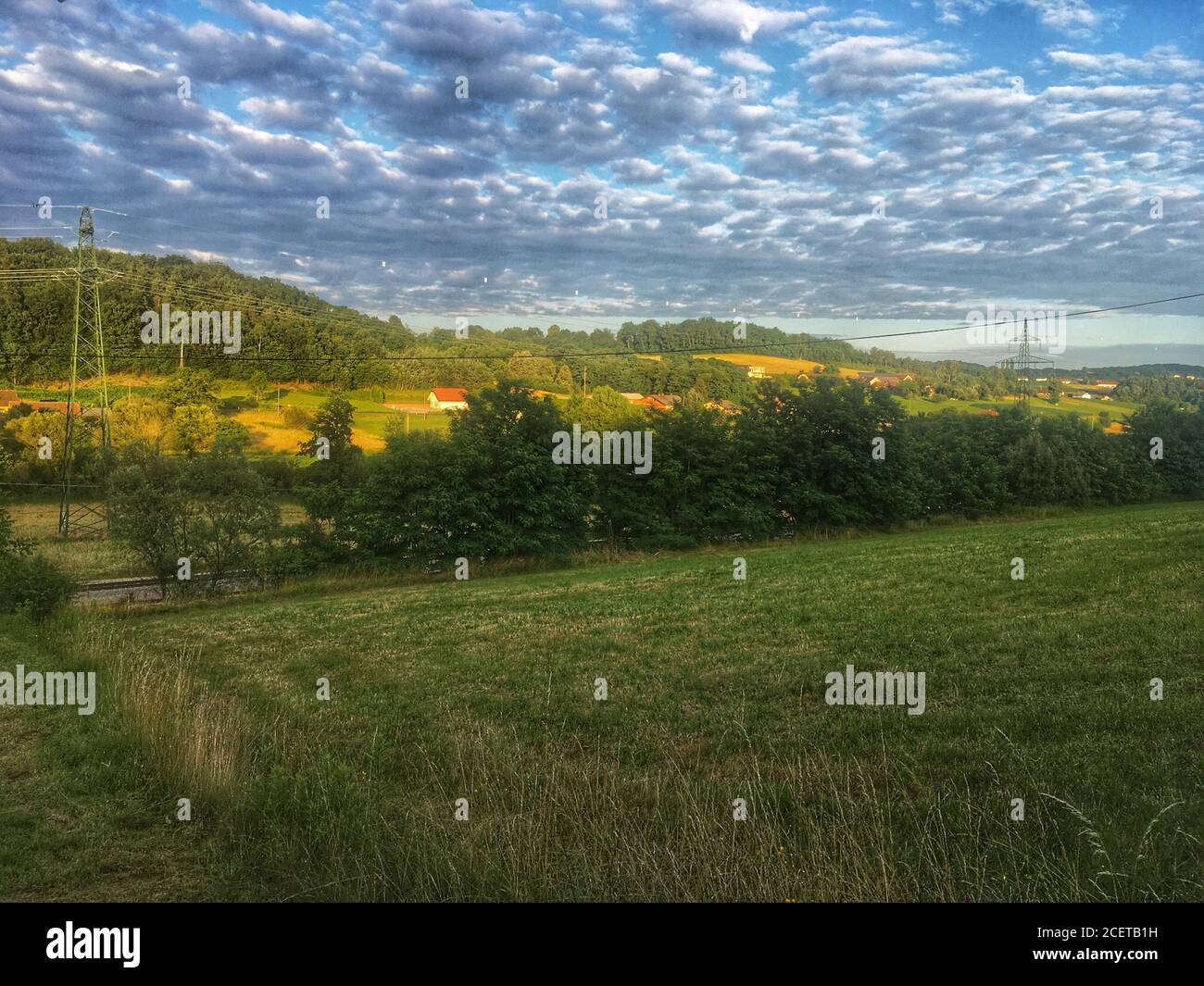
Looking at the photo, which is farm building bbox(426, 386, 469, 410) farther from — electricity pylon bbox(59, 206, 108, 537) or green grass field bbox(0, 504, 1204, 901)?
green grass field bbox(0, 504, 1204, 901)

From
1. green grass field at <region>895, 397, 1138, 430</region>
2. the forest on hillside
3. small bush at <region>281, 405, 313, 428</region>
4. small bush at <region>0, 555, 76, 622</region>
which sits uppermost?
the forest on hillside

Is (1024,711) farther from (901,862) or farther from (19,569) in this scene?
(19,569)

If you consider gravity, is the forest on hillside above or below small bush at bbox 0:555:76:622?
above

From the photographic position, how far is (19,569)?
17.9 meters

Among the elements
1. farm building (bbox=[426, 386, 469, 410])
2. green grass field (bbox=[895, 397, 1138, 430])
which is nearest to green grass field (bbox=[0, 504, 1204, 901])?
green grass field (bbox=[895, 397, 1138, 430])

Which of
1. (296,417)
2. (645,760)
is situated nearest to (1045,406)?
(296,417)

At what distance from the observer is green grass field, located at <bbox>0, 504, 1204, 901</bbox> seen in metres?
4.97

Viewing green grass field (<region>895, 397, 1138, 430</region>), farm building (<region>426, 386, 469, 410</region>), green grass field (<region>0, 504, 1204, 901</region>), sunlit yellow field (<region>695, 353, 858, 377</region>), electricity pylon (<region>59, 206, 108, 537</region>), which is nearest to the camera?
green grass field (<region>0, 504, 1204, 901</region>)

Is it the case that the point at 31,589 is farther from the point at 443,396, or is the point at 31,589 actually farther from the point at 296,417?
the point at 443,396

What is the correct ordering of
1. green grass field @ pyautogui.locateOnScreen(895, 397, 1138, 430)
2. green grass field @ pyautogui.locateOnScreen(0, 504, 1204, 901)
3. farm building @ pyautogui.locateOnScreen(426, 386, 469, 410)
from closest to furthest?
green grass field @ pyautogui.locateOnScreen(0, 504, 1204, 901), green grass field @ pyautogui.locateOnScreen(895, 397, 1138, 430), farm building @ pyautogui.locateOnScreen(426, 386, 469, 410)

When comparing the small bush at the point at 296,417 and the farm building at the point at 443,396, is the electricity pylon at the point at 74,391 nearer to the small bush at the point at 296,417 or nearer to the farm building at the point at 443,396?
the small bush at the point at 296,417

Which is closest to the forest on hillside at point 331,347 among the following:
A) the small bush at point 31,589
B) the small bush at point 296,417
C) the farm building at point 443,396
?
the farm building at point 443,396
